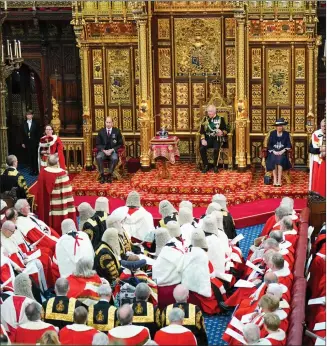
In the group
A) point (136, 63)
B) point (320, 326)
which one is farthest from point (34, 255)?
point (136, 63)

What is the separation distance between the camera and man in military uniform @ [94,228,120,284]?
1075 centimetres

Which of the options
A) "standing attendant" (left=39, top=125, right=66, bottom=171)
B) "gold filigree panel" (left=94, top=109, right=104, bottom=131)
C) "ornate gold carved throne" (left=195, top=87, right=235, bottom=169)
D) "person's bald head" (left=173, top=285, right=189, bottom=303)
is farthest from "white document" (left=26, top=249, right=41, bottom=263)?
"gold filigree panel" (left=94, top=109, right=104, bottom=131)

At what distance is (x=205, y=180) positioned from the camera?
16.6 metres

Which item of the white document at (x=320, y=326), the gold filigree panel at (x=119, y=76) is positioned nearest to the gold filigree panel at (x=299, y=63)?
the gold filigree panel at (x=119, y=76)

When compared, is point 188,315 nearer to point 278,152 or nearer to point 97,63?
point 278,152

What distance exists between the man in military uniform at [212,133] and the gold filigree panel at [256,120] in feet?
4.04

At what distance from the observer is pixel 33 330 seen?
837 cm

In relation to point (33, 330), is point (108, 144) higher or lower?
higher

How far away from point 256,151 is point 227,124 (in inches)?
36.5

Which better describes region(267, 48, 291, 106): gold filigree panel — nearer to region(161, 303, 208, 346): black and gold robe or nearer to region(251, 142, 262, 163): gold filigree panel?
region(251, 142, 262, 163): gold filigree panel

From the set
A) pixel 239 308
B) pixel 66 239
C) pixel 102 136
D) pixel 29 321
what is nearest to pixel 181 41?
pixel 102 136

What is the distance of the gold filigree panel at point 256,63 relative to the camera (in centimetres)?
1781

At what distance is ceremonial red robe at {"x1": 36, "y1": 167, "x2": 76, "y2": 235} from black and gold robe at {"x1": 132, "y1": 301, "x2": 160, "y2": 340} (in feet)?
16.5

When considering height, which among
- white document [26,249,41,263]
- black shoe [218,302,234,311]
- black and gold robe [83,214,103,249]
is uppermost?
black and gold robe [83,214,103,249]
